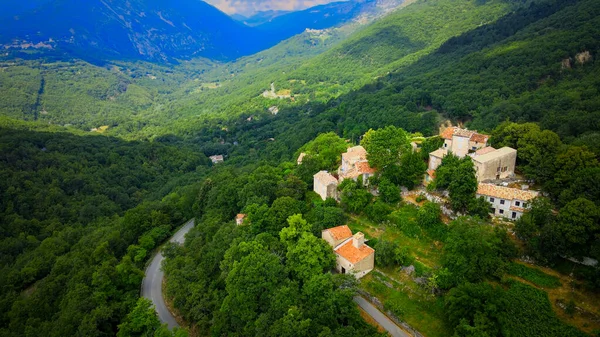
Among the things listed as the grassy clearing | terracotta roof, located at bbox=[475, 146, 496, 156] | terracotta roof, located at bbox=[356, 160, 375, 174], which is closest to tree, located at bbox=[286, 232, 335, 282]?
the grassy clearing

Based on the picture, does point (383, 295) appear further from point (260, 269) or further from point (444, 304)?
point (260, 269)

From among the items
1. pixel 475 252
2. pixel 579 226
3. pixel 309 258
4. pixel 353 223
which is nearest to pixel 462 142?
pixel 353 223

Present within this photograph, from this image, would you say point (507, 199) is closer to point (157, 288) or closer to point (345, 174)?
point (345, 174)

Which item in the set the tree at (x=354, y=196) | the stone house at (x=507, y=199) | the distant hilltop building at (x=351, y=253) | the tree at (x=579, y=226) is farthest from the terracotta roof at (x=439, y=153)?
the tree at (x=579, y=226)

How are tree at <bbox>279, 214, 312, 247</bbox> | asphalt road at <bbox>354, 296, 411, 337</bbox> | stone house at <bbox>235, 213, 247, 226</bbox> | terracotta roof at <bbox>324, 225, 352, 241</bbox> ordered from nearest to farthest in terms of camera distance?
1. asphalt road at <bbox>354, 296, 411, 337</bbox>
2. terracotta roof at <bbox>324, 225, 352, 241</bbox>
3. tree at <bbox>279, 214, 312, 247</bbox>
4. stone house at <bbox>235, 213, 247, 226</bbox>

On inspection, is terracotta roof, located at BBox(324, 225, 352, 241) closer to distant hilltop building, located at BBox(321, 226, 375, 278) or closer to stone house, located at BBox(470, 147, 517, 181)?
distant hilltop building, located at BBox(321, 226, 375, 278)

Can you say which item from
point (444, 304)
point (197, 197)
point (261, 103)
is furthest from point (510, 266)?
point (261, 103)

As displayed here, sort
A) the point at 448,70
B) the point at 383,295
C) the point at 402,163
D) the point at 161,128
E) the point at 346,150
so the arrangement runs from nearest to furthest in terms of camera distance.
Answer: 1. the point at 383,295
2. the point at 402,163
3. the point at 346,150
4. the point at 448,70
5. the point at 161,128
